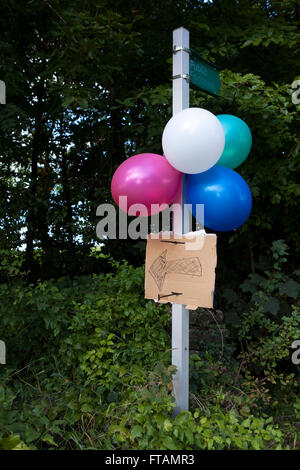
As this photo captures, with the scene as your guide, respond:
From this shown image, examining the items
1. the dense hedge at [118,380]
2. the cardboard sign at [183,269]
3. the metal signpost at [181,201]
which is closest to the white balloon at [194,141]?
the metal signpost at [181,201]

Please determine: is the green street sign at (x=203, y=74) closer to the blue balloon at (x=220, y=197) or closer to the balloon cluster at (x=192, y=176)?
the balloon cluster at (x=192, y=176)

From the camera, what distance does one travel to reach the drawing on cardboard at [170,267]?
1.88 meters

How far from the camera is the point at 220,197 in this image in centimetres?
176

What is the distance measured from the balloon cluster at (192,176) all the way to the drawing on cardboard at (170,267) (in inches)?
8.8

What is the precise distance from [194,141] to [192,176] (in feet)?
0.87

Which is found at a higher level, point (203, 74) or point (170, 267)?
point (203, 74)

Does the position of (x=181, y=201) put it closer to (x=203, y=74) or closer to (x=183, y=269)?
(x=183, y=269)

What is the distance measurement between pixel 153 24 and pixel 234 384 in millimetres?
3661

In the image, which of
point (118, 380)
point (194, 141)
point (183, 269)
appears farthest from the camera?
point (118, 380)

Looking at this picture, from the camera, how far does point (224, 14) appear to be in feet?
12.6

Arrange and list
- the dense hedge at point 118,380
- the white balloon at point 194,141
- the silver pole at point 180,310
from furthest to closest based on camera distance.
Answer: the silver pole at point 180,310
the dense hedge at point 118,380
the white balloon at point 194,141

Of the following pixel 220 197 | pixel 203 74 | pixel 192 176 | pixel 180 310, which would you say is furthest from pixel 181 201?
pixel 203 74

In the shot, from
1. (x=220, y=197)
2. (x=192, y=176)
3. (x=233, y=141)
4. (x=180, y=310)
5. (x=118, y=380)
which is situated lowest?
(x=118, y=380)

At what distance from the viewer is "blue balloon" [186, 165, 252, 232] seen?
1769 millimetres
